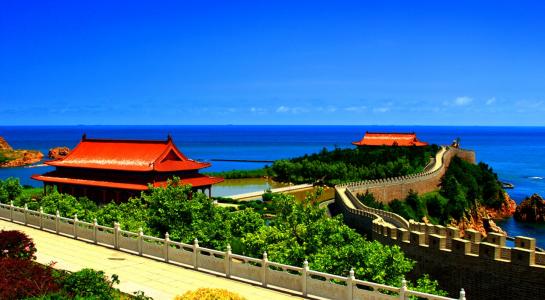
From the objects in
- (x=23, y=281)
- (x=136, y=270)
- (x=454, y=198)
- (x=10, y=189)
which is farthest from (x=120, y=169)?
(x=454, y=198)

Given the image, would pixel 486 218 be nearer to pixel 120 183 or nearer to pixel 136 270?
pixel 120 183

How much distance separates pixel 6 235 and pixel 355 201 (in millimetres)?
31794

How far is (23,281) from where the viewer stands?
14.2 m

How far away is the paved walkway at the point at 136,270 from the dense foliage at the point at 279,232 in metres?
1.80

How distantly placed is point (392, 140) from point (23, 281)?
81.5m

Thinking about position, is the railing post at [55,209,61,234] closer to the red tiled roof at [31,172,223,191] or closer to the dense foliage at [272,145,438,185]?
the red tiled roof at [31,172,223,191]

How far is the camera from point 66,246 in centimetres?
2491

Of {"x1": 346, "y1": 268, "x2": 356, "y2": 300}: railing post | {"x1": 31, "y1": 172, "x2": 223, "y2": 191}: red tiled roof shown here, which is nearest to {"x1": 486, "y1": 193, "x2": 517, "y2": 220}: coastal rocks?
{"x1": 31, "y1": 172, "x2": 223, "y2": 191}: red tiled roof

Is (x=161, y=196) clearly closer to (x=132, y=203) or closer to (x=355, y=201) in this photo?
(x=132, y=203)

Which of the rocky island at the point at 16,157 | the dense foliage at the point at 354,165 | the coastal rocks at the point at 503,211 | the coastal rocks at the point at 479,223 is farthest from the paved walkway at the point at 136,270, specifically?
the rocky island at the point at 16,157

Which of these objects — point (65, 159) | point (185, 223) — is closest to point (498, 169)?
point (65, 159)

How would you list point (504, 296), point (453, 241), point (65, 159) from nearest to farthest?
point (504, 296)
point (453, 241)
point (65, 159)

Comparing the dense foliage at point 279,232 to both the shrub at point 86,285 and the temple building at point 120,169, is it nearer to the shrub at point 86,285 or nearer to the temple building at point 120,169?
the shrub at point 86,285

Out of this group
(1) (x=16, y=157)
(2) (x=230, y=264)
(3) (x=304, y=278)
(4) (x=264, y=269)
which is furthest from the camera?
(1) (x=16, y=157)
